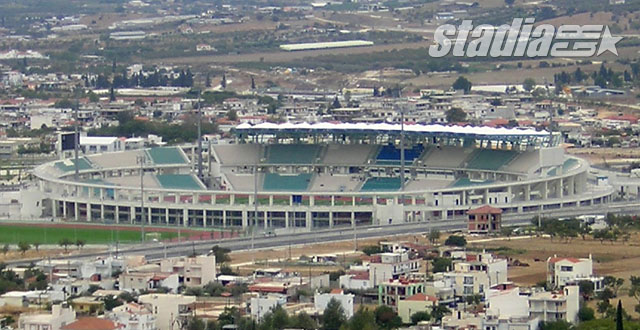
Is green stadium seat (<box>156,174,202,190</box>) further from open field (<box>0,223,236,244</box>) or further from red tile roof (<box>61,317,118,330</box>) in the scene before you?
red tile roof (<box>61,317,118,330</box>)

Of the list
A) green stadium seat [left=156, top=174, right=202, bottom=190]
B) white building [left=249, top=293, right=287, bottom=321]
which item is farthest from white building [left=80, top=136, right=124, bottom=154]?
white building [left=249, top=293, right=287, bottom=321]

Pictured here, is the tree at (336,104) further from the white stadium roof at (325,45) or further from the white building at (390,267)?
the white building at (390,267)

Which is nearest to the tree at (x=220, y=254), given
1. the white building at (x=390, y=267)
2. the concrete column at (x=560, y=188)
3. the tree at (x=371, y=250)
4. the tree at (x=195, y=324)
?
the tree at (x=371, y=250)

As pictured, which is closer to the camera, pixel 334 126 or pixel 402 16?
pixel 334 126

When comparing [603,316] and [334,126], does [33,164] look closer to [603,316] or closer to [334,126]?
[334,126]

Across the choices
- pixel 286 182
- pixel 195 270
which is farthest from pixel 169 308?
pixel 286 182

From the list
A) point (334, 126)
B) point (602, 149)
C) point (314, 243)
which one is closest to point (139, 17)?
point (602, 149)

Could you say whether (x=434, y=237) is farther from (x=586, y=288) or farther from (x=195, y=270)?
(x=586, y=288)
